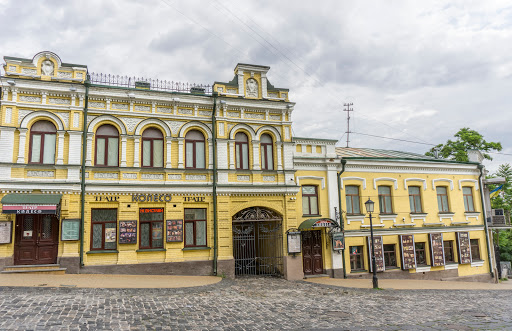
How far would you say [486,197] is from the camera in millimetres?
24438

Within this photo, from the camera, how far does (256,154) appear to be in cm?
1814

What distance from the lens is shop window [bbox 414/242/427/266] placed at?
21172 mm

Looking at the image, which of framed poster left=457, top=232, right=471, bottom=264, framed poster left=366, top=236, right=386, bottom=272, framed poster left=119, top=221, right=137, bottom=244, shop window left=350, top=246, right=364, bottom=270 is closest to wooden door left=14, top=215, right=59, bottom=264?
framed poster left=119, top=221, right=137, bottom=244

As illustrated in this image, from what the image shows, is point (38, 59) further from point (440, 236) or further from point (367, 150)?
point (440, 236)

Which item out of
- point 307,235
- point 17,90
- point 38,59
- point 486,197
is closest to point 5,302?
point 17,90

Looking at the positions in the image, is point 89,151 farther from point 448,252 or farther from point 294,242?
point 448,252

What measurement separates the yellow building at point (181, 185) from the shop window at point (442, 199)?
1500mm

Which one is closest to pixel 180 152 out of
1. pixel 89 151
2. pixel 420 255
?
pixel 89 151

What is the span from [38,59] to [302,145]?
1275cm

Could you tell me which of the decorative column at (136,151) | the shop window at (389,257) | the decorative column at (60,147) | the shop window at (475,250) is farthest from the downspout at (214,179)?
the shop window at (475,250)

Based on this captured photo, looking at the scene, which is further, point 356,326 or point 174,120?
point 174,120

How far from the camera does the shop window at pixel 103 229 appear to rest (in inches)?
610

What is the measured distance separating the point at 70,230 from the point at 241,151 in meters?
8.30

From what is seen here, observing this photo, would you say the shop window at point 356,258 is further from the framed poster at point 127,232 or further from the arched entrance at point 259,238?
the framed poster at point 127,232
